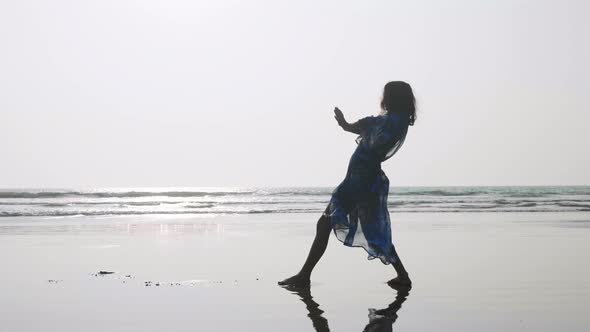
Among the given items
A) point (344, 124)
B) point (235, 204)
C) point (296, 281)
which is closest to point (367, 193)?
point (344, 124)

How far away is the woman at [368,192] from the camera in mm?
6422

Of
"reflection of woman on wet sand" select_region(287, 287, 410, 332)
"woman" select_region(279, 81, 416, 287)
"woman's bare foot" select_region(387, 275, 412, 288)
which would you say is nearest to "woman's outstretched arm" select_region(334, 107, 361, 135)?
"woman" select_region(279, 81, 416, 287)

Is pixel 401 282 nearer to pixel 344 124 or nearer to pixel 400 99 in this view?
pixel 344 124

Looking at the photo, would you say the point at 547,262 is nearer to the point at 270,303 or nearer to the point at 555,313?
the point at 555,313

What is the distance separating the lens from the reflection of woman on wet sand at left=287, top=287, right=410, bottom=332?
4401 mm

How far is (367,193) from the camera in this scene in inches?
255

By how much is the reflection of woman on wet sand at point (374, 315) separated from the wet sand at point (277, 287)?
1 centimetres

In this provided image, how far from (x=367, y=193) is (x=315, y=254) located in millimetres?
669

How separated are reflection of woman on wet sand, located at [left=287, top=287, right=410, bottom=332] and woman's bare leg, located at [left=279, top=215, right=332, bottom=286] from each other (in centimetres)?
45

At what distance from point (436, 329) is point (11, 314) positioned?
104 inches

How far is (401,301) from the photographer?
5.43m

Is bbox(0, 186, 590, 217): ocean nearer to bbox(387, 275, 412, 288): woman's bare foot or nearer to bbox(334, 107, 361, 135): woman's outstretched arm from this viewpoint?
bbox(334, 107, 361, 135): woman's outstretched arm

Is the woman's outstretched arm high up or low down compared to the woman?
up

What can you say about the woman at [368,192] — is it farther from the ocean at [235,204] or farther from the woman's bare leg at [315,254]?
the ocean at [235,204]
